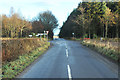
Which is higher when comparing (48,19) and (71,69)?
(48,19)

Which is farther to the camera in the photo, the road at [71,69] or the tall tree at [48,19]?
the tall tree at [48,19]

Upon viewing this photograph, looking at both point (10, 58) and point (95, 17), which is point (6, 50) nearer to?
point (10, 58)

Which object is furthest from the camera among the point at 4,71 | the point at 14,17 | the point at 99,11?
the point at 99,11

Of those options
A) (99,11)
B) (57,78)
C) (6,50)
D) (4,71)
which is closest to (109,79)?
(57,78)

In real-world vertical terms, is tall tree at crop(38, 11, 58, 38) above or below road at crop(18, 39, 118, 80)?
above

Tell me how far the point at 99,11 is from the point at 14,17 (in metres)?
24.5

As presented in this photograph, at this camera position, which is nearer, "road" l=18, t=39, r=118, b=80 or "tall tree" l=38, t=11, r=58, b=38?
"road" l=18, t=39, r=118, b=80

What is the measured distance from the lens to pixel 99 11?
41188mm

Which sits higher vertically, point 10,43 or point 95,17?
point 95,17

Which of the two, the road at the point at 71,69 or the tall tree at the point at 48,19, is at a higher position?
the tall tree at the point at 48,19

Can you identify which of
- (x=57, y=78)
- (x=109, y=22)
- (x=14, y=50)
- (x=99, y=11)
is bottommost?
(x=57, y=78)

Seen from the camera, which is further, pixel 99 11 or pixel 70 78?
pixel 99 11

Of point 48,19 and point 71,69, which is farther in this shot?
point 48,19

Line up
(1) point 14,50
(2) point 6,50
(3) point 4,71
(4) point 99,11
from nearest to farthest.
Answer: (3) point 4,71 < (2) point 6,50 < (1) point 14,50 < (4) point 99,11
